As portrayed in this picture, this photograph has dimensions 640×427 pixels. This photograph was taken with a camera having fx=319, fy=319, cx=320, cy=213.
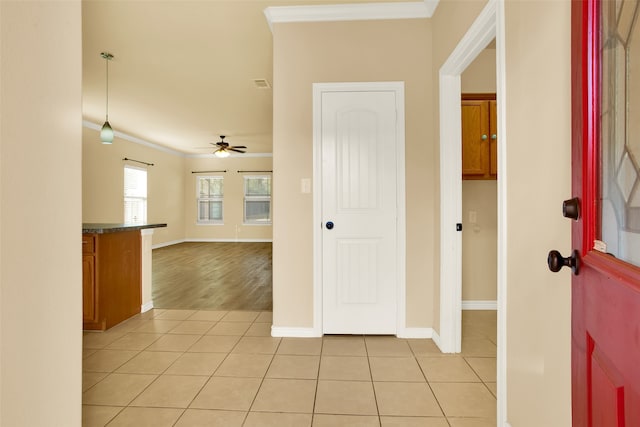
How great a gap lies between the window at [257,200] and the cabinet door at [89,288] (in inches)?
273

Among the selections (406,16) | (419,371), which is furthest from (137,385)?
(406,16)

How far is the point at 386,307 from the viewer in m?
2.68

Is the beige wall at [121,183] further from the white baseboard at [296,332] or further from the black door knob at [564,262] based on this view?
the black door knob at [564,262]

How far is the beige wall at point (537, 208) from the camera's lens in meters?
1.09

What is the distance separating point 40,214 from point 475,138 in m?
3.13

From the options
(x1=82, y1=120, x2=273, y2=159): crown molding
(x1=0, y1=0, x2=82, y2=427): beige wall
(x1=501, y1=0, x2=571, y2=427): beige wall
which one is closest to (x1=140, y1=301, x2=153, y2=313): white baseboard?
(x1=0, y1=0, x2=82, y2=427): beige wall

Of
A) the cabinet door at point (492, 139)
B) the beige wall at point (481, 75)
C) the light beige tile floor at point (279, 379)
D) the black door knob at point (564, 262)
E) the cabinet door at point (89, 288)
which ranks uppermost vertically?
the beige wall at point (481, 75)

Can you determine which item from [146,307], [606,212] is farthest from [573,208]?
[146,307]

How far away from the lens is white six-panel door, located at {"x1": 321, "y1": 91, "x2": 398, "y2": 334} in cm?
266

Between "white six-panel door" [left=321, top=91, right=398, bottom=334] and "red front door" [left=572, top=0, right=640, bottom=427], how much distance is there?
182cm

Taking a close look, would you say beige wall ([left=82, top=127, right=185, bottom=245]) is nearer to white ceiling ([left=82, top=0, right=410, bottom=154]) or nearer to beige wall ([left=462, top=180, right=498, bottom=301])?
white ceiling ([left=82, top=0, right=410, bottom=154])

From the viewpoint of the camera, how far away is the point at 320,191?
2674 mm

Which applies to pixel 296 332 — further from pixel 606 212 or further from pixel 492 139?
pixel 492 139

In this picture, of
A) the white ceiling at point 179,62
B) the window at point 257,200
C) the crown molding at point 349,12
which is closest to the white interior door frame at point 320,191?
the crown molding at point 349,12
